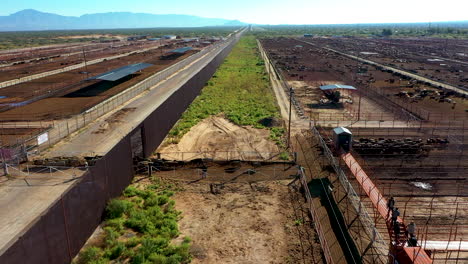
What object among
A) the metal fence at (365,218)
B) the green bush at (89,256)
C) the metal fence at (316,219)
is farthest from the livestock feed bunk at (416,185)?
the green bush at (89,256)

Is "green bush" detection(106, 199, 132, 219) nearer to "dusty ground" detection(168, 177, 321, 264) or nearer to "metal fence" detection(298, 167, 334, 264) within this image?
"dusty ground" detection(168, 177, 321, 264)

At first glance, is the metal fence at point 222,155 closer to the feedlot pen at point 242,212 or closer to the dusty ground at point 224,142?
the dusty ground at point 224,142

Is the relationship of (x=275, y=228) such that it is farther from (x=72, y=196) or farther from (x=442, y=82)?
(x=442, y=82)

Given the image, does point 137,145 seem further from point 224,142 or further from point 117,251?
point 117,251

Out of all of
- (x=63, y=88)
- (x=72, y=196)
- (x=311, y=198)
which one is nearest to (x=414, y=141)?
(x=311, y=198)

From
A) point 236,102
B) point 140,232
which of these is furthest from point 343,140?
point 236,102

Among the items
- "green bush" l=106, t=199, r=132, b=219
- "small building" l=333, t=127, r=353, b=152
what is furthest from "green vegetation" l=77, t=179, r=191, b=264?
"small building" l=333, t=127, r=353, b=152
